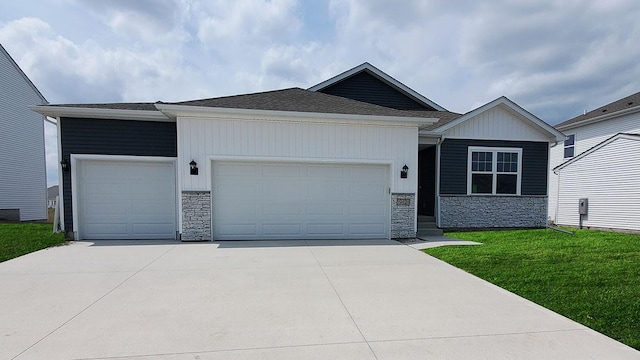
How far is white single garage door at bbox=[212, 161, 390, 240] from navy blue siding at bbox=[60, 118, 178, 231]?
5.62 feet

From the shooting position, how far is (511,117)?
32.9 feet

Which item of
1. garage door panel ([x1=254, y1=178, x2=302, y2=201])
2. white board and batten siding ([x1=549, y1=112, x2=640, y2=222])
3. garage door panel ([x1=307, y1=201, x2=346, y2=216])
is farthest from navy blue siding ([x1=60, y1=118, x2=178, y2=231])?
white board and batten siding ([x1=549, y1=112, x2=640, y2=222])

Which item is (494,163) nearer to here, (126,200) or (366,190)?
(366,190)

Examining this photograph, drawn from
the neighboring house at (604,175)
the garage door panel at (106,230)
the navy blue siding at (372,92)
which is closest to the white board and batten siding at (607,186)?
the neighboring house at (604,175)

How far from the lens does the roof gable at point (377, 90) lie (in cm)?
1244

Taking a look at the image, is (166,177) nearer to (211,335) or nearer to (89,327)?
(89,327)

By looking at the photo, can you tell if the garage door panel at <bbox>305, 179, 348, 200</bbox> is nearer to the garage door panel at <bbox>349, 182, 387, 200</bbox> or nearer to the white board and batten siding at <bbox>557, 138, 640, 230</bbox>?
the garage door panel at <bbox>349, 182, 387, 200</bbox>

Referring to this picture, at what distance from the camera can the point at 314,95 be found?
9.80 meters

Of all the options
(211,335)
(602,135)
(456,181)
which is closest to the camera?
(211,335)

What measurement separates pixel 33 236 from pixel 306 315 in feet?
28.3

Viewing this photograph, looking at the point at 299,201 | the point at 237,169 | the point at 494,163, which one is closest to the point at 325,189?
the point at 299,201

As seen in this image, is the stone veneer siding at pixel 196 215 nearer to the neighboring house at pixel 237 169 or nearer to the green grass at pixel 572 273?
the neighboring house at pixel 237 169

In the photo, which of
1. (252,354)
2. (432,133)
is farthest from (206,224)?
(432,133)

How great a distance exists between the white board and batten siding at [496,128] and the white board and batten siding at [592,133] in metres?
5.51
